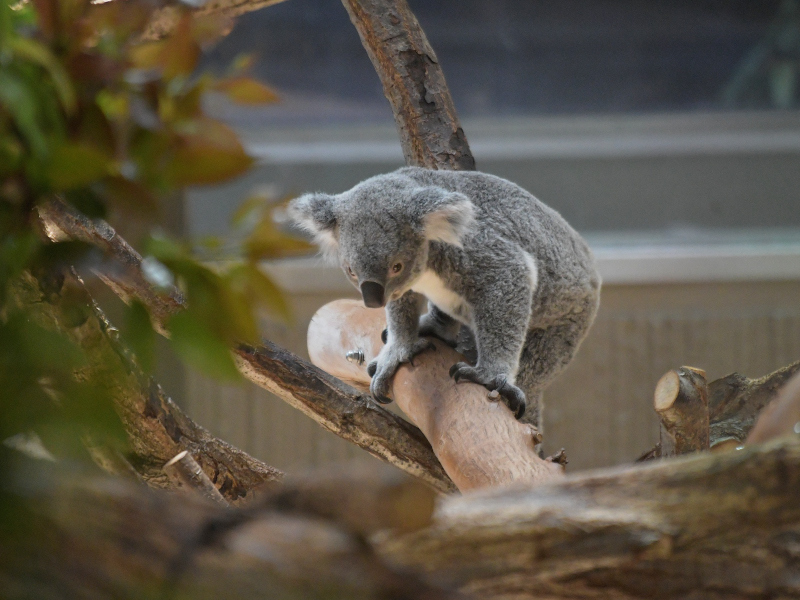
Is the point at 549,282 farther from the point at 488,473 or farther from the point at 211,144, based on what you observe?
the point at 211,144

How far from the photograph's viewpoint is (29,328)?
493mm

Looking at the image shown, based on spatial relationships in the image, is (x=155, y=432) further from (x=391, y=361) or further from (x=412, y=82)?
(x=412, y=82)

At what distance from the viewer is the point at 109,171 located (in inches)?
19.2

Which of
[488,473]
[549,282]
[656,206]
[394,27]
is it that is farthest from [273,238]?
[656,206]

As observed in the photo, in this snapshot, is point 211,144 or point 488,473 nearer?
point 211,144

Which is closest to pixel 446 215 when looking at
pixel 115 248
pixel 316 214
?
pixel 316 214

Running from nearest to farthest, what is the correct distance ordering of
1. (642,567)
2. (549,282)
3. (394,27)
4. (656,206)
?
1. (642,567)
2. (549,282)
3. (394,27)
4. (656,206)

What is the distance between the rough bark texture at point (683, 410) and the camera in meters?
1.66

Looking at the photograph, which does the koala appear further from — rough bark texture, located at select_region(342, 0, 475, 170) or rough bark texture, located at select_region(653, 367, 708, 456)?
rough bark texture, located at select_region(653, 367, 708, 456)

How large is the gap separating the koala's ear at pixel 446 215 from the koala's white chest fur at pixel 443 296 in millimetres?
174

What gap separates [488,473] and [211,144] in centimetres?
123

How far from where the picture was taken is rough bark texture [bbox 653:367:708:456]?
5.44ft

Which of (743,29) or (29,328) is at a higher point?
(743,29)

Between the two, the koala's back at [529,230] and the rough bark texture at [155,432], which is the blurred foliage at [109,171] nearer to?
the rough bark texture at [155,432]
